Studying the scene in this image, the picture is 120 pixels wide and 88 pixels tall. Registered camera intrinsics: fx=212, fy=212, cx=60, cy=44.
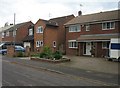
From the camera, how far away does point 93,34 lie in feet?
111

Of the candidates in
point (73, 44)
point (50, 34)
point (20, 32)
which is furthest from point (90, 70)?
point (20, 32)

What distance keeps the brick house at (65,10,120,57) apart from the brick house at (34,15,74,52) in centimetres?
577

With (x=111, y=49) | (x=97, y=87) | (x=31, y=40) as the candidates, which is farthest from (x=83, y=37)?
(x=97, y=87)

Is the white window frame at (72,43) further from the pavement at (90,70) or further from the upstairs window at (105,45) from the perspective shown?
the pavement at (90,70)

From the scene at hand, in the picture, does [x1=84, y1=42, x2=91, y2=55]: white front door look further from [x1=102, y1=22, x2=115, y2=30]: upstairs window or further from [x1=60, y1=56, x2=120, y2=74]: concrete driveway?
[x1=60, y1=56, x2=120, y2=74]: concrete driveway

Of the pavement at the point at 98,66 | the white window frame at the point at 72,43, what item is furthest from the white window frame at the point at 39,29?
the pavement at the point at 98,66

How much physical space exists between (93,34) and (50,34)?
40.0 ft

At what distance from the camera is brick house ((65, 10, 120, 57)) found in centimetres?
3086

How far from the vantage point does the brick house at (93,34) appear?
30.9 meters

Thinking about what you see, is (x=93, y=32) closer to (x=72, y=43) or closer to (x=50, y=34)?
(x=72, y=43)

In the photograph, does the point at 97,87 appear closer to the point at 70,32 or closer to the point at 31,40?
the point at 70,32

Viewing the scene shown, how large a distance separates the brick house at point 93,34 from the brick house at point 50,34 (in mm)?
5769

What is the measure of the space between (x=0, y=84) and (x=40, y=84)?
2.27 meters

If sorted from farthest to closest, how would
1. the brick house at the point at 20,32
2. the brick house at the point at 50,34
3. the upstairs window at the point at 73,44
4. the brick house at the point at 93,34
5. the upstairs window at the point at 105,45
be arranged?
the brick house at the point at 20,32 < the brick house at the point at 50,34 < the upstairs window at the point at 73,44 < the brick house at the point at 93,34 < the upstairs window at the point at 105,45
